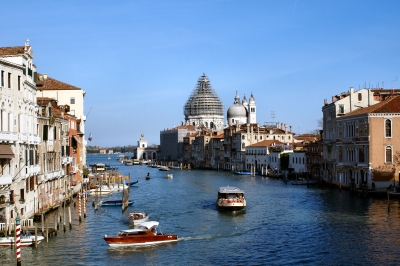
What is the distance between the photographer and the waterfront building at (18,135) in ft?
60.6

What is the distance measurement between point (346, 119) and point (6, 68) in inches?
911

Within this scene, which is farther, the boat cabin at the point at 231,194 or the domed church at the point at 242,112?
the domed church at the point at 242,112

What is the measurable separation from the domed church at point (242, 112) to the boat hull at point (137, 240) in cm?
8845

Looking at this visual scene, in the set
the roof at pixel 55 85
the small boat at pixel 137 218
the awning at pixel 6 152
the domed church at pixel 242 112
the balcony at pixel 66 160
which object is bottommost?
the small boat at pixel 137 218

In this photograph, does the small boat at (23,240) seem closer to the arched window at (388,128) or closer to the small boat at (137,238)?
the small boat at (137,238)

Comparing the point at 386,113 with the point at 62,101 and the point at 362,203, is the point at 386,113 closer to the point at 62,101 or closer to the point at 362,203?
the point at 362,203

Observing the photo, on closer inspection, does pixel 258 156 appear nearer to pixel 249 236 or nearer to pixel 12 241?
pixel 249 236

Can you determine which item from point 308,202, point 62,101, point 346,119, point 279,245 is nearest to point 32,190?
point 279,245

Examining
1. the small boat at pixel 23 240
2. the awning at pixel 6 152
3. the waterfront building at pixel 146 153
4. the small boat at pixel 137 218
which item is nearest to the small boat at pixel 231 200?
the small boat at pixel 137 218

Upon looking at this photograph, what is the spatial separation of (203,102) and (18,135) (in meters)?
108

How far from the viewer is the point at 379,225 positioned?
22.1 metres

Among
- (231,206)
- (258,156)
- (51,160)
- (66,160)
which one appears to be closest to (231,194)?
(231,206)

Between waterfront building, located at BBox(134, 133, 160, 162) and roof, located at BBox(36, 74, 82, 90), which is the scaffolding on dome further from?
roof, located at BBox(36, 74, 82, 90)

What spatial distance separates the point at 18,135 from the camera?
1962 centimetres
